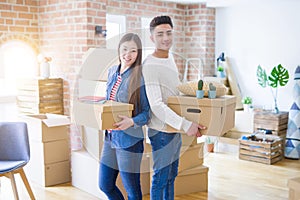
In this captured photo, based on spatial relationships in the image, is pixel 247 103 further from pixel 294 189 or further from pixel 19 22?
pixel 19 22

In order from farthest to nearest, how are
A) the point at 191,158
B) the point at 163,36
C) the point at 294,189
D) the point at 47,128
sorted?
1. the point at 47,128
2. the point at 191,158
3. the point at 294,189
4. the point at 163,36

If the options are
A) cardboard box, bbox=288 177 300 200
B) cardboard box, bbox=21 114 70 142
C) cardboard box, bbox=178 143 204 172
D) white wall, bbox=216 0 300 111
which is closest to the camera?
cardboard box, bbox=288 177 300 200

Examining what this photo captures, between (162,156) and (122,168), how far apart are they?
228mm

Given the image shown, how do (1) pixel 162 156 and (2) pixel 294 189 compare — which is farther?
(2) pixel 294 189

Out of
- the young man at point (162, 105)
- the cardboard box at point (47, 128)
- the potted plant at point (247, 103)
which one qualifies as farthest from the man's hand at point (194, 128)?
the potted plant at point (247, 103)

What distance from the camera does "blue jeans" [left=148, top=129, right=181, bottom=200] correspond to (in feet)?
6.79

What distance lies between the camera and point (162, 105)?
1.95m

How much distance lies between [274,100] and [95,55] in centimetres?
302

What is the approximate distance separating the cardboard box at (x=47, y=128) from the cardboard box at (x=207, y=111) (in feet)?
5.51

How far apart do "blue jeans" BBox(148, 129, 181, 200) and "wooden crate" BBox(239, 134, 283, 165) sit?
2241 millimetres

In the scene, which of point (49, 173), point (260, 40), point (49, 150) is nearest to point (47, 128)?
point (49, 150)

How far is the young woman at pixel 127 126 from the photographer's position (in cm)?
189

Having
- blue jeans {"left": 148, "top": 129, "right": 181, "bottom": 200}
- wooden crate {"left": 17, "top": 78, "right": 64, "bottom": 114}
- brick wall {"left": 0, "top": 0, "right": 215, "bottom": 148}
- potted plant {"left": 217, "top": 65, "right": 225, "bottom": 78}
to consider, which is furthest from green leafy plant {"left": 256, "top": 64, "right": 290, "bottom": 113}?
blue jeans {"left": 148, "top": 129, "right": 181, "bottom": 200}

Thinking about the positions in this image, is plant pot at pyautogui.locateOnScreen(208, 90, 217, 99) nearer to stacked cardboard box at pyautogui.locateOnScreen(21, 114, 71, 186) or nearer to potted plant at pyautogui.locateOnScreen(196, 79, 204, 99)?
potted plant at pyautogui.locateOnScreen(196, 79, 204, 99)
